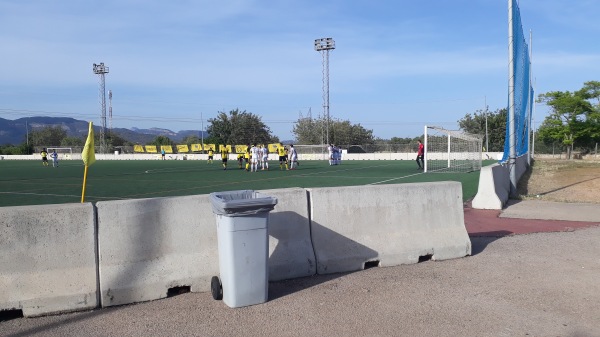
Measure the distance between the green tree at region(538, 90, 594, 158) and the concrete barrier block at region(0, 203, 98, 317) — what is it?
196 feet

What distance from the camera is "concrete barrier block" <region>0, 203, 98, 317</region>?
541 cm

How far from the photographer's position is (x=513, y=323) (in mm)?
5199

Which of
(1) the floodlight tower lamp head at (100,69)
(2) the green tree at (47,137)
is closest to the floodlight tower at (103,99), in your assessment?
(1) the floodlight tower lamp head at (100,69)

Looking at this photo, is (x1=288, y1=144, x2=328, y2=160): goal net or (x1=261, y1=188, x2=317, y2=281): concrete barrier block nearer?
(x1=261, y1=188, x2=317, y2=281): concrete barrier block

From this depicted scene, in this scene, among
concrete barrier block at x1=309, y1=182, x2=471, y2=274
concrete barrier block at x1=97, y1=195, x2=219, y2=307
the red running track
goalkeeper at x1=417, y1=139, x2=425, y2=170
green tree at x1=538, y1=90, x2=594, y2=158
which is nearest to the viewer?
concrete barrier block at x1=97, y1=195, x2=219, y2=307

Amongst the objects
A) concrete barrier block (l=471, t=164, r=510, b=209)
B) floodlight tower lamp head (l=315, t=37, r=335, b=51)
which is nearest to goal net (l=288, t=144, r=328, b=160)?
floodlight tower lamp head (l=315, t=37, r=335, b=51)

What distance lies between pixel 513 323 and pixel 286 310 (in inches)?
87.3

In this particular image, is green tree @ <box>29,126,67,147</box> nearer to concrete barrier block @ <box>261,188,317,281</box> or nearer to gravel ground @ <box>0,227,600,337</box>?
concrete barrier block @ <box>261,188,317,281</box>

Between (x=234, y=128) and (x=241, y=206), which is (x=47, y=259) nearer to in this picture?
(x=241, y=206)

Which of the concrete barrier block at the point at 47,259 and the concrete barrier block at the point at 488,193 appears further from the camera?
the concrete barrier block at the point at 488,193

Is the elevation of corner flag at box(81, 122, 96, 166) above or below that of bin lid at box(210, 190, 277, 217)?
above

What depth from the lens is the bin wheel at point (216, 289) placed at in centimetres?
590

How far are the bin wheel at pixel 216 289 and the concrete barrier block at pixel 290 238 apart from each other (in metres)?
0.85

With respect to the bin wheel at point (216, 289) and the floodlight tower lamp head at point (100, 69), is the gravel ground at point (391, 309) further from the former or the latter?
the floodlight tower lamp head at point (100, 69)
